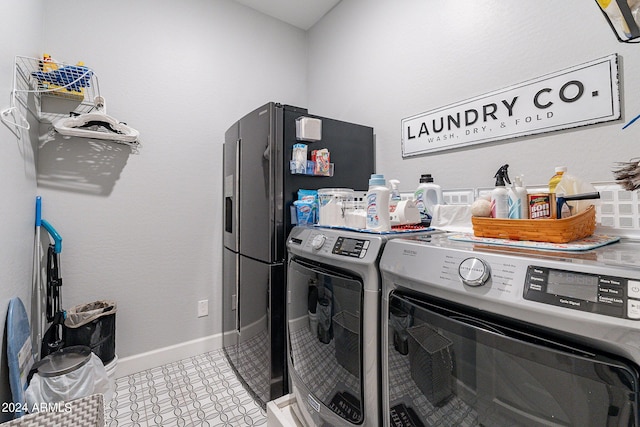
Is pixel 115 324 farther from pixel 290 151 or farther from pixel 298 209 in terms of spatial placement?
pixel 290 151

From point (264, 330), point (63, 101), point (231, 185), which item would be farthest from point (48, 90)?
→ point (264, 330)

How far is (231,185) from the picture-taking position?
225 cm

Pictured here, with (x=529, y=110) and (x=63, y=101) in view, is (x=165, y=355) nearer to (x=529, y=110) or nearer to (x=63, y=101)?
(x=63, y=101)

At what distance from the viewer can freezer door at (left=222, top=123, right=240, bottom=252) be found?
2.12 metres

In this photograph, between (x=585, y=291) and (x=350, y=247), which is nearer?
(x=585, y=291)

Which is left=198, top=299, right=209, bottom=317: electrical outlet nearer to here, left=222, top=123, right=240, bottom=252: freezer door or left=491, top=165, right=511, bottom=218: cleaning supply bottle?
left=222, top=123, right=240, bottom=252: freezer door

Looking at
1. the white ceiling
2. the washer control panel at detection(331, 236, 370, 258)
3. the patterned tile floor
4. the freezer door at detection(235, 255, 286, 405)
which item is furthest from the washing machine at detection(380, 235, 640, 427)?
the white ceiling

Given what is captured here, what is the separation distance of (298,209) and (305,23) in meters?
2.24

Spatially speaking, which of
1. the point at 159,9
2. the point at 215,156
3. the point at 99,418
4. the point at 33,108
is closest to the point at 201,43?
the point at 159,9

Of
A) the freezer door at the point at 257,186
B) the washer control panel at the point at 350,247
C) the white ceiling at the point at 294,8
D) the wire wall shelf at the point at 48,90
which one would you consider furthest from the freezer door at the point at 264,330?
the white ceiling at the point at 294,8

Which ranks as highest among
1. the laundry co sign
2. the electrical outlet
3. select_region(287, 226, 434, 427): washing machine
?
the laundry co sign

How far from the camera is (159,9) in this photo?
2236 millimetres

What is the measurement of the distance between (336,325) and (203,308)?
66.3 inches

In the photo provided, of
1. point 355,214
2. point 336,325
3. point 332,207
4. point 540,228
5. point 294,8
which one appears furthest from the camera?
point 294,8
